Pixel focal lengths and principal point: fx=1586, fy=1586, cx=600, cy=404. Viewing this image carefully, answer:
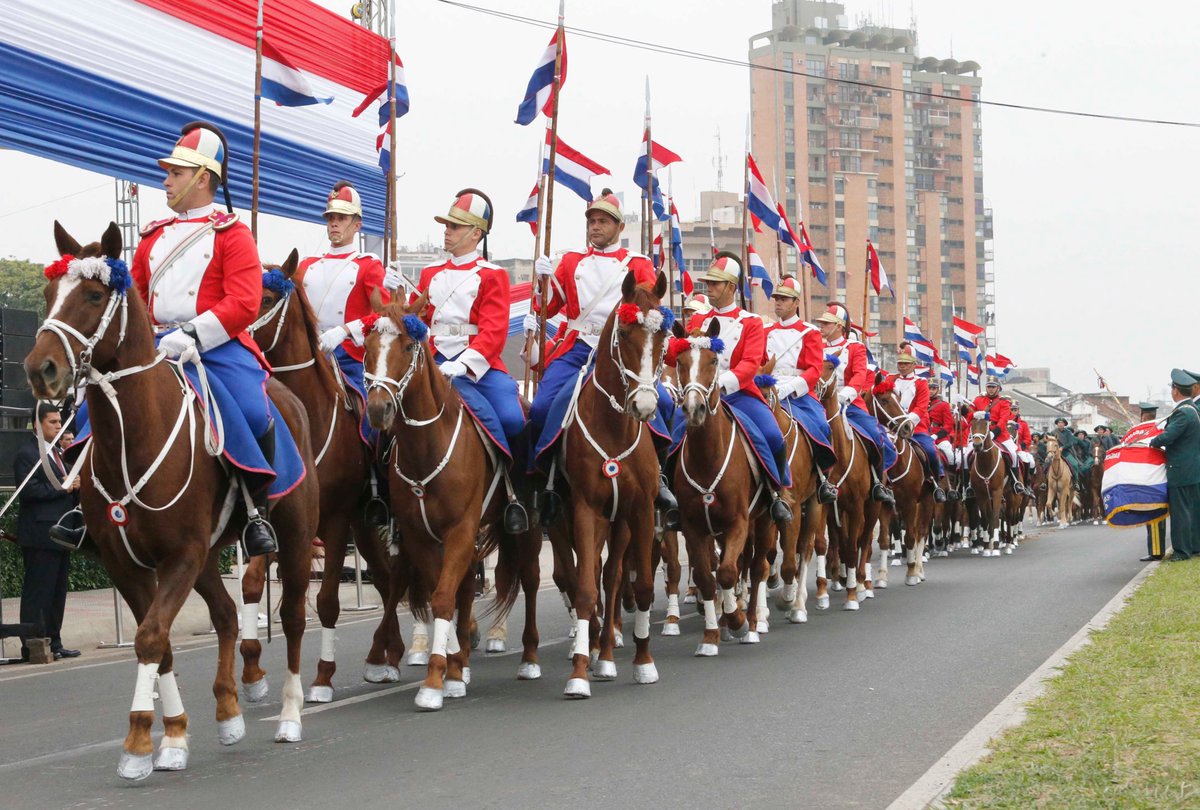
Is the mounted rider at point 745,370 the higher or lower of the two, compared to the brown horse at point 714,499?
higher

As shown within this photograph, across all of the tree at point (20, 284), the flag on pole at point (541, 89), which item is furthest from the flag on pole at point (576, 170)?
the tree at point (20, 284)

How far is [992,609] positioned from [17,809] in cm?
1055

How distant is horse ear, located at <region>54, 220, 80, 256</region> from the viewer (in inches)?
287

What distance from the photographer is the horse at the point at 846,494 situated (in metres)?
16.3

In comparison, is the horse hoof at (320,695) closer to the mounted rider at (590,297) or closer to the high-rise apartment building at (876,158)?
the mounted rider at (590,297)

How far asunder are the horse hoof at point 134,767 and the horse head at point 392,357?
2426mm

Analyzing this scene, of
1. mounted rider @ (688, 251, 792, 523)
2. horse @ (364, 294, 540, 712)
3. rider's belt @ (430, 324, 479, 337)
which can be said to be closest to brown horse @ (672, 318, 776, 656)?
mounted rider @ (688, 251, 792, 523)

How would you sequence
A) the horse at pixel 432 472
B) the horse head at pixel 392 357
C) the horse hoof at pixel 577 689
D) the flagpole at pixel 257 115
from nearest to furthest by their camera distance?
the horse head at pixel 392 357
the horse at pixel 432 472
the horse hoof at pixel 577 689
the flagpole at pixel 257 115

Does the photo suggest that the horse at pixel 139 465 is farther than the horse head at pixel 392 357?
No

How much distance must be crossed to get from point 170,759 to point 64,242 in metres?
2.52

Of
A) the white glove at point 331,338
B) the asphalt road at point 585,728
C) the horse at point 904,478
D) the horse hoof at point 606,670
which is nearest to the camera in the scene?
the asphalt road at point 585,728

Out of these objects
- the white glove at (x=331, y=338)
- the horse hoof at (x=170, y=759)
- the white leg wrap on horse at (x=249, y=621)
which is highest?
the white glove at (x=331, y=338)

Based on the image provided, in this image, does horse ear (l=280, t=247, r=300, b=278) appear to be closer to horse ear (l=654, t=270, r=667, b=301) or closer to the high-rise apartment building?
horse ear (l=654, t=270, r=667, b=301)

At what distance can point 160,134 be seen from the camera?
16.2 metres
